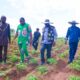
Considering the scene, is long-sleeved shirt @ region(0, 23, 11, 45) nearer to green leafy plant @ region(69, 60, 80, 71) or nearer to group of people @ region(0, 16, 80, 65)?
group of people @ region(0, 16, 80, 65)

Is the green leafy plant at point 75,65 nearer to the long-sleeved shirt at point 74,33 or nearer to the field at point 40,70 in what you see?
the field at point 40,70

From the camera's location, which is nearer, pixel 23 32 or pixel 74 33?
pixel 74 33

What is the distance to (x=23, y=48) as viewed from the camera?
612 inches

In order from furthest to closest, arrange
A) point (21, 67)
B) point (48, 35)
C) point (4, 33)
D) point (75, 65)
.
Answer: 1. point (4, 33)
2. point (48, 35)
3. point (21, 67)
4. point (75, 65)

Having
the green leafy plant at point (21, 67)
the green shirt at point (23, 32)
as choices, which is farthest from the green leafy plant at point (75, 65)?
the green shirt at point (23, 32)

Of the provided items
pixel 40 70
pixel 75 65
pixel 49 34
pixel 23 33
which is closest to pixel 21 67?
pixel 40 70

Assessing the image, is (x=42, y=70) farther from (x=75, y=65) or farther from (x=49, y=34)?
(x=49, y=34)

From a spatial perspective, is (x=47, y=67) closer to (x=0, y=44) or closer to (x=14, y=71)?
(x=14, y=71)

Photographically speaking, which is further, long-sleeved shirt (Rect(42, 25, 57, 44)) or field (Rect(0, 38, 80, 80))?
long-sleeved shirt (Rect(42, 25, 57, 44))

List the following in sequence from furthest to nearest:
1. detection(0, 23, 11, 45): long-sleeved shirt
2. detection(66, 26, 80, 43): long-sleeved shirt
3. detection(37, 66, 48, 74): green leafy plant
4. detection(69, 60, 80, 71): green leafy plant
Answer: detection(0, 23, 11, 45): long-sleeved shirt < detection(66, 26, 80, 43): long-sleeved shirt < detection(37, 66, 48, 74): green leafy plant < detection(69, 60, 80, 71): green leafy plant

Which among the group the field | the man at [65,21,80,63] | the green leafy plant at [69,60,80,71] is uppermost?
the man at [65,21,80,63]

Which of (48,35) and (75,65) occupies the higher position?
(48,35)

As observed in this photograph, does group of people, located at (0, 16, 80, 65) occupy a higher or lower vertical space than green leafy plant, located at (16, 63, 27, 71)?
higher

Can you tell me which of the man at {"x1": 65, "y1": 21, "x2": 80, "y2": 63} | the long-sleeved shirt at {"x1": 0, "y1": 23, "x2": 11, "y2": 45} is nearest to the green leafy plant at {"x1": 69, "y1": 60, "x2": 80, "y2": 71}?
the man at {"x1": 65, "y1": 21, "x2": 80, "y2": 63}
